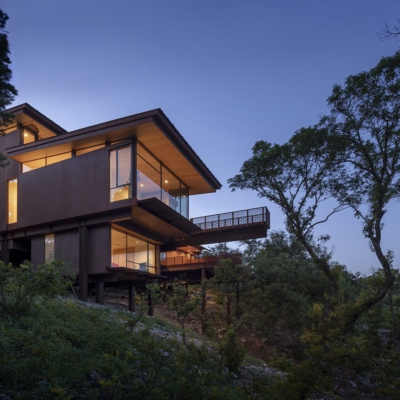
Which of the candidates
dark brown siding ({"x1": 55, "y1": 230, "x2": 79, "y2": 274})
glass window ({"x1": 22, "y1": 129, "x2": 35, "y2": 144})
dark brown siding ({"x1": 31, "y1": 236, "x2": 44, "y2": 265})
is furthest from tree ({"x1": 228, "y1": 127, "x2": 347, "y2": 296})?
glass window ({"x1": 22, "y1": 129, "x2": 35, "y2": 144})

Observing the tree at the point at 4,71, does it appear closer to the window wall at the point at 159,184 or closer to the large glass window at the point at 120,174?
the large glass window at the point at 120,174

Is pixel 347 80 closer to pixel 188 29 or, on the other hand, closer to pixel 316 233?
pixel 316 233

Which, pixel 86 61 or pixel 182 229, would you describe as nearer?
pixel 86 61

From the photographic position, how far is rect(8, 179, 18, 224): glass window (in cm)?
1891

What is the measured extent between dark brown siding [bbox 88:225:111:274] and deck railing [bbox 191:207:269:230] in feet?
20.8

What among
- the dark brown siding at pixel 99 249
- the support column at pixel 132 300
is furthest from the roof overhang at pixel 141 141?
the support column at pixel 132 300

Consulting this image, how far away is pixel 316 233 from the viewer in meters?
15.0

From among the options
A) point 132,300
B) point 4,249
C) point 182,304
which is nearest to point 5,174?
point 4,249

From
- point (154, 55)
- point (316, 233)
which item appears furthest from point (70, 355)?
point (154, 55)

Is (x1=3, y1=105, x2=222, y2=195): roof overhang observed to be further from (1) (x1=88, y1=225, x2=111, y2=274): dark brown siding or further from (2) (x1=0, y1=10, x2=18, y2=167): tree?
(2) (x1=0, y1=10, x2=18, y2=167): tree

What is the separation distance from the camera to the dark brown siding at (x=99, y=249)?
16328 mm

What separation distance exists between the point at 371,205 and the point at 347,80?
12.9 feet

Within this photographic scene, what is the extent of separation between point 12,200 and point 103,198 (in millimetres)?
5764

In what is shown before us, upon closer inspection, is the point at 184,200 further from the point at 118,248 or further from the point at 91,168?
the point at 91,168
